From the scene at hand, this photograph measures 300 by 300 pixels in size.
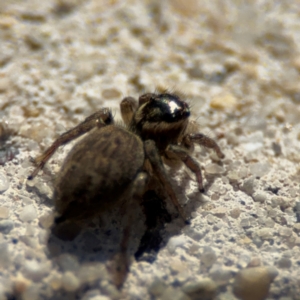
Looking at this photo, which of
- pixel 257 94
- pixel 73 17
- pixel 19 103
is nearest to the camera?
pixel 19 103

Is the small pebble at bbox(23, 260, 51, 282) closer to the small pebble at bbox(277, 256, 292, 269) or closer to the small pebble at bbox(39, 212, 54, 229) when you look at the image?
the small pebble at bbox(39, 212, 54, 229)

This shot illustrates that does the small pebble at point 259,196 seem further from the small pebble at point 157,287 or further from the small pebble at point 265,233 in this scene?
the small pebble at point 157,287

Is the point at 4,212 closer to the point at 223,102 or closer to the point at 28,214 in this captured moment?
the point at 28,214

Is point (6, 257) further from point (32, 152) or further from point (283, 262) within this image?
point (283, 262)

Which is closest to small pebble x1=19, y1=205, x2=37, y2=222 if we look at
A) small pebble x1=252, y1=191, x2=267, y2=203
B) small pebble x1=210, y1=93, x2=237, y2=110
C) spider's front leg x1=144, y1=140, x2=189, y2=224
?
spider's front leg x1=144, y1=140, x2=189, y2=224

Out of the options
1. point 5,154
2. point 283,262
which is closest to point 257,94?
point 283,262

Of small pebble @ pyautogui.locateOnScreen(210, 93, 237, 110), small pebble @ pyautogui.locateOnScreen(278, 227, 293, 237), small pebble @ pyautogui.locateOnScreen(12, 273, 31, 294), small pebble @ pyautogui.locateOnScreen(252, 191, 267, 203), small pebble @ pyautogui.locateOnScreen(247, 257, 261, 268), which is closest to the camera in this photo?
small pebble @ pyautogui.locateOnScreen(12, 273, 31, 294)

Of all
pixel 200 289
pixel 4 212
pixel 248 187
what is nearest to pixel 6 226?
pixel 4 212
